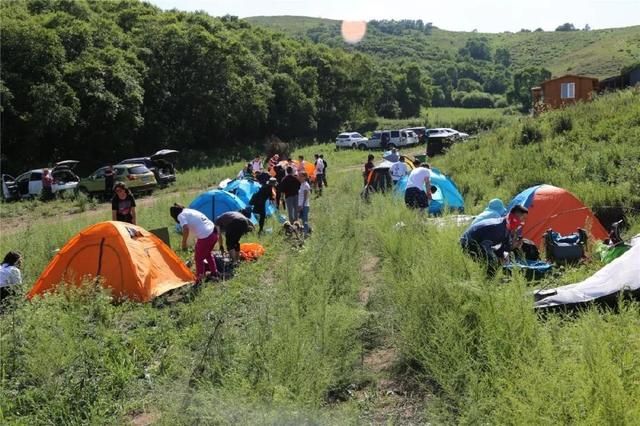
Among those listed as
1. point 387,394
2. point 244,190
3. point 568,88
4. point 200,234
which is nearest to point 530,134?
point 244,190

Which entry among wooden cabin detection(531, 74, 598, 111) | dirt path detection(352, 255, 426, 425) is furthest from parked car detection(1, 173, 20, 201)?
wooden cabin detection(531, 74, 598, 111)

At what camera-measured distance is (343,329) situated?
522 cm

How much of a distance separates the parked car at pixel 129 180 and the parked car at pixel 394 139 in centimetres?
2019

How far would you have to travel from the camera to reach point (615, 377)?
3.16 metres

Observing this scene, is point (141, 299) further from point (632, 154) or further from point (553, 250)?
point (632, 154)

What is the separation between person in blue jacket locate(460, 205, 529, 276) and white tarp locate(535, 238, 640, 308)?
115 centimetres

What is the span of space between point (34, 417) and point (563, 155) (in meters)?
12.5

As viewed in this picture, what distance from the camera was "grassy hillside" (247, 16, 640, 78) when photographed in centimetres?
7312

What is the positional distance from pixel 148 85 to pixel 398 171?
78.7ft

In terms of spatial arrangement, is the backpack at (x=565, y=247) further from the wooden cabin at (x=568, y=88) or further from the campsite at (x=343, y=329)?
the wooden cabin at (x=568, y=88)

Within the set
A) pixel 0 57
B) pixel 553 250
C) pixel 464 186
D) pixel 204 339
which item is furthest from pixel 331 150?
pixel 204 339

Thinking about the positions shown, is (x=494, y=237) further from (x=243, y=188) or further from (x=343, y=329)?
(x=243, y=188)

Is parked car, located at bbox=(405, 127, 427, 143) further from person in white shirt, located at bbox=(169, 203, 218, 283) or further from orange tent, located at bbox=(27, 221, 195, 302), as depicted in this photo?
orange tent, located at bbox=(27, 221, 195, 302)

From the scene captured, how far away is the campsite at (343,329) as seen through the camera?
3.77 metres
